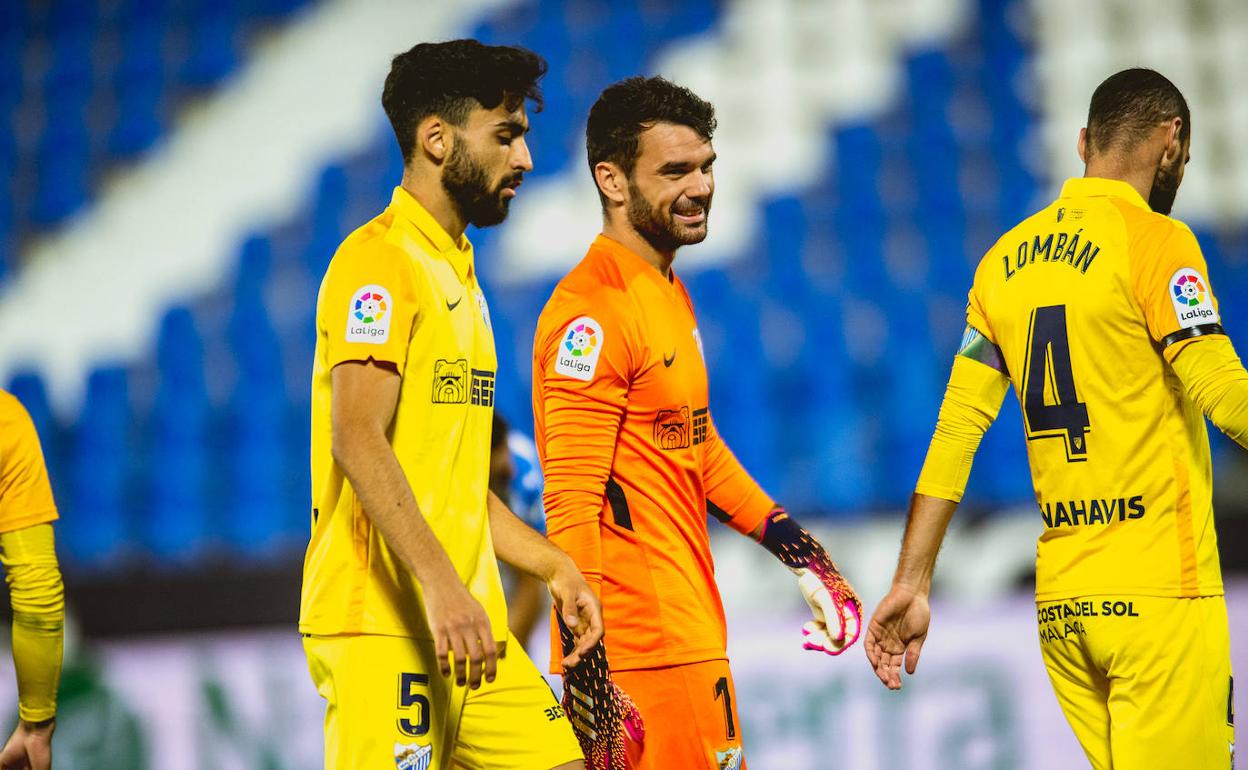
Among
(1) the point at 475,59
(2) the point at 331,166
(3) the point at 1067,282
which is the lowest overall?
(3) the point at 1067,282

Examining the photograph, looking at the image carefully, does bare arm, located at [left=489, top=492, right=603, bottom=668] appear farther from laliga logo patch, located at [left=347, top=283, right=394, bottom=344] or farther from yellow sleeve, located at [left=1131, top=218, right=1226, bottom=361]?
yellow sleeve, located at [left=1131, top=218, right=1226, bottom=361]

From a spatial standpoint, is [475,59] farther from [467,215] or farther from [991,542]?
[991,542]

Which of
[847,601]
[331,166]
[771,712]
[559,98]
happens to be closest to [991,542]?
[771,712]

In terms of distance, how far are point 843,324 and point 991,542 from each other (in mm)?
1289

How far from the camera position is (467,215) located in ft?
9.43

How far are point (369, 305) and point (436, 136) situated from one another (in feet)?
1.47

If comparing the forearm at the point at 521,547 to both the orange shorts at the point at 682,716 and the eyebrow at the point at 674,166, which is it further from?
the eyebrow at the point at 674,166

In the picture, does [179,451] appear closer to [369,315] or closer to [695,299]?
[695,299]

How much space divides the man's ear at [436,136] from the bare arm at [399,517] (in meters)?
0.53

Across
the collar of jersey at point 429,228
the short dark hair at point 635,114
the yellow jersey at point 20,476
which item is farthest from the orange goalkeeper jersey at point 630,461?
the yellow jersey at point 20,476

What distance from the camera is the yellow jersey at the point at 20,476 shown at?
11.7 ft

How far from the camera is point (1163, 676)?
116 inches

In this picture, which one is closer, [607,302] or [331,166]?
[607,302]

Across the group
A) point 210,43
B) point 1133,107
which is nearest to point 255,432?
point 210,43
